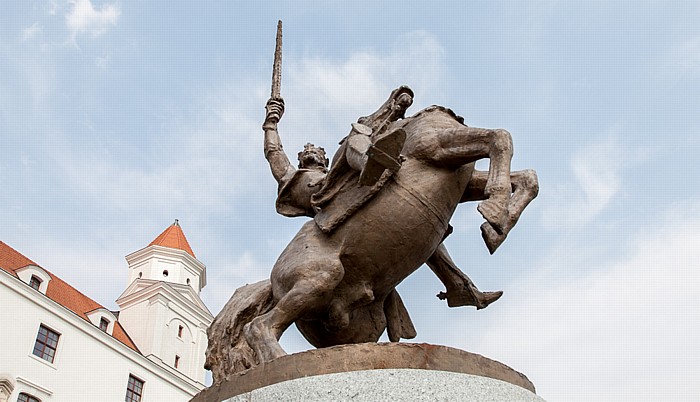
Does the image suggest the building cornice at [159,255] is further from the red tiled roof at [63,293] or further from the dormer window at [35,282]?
the dormer window at [35,282]

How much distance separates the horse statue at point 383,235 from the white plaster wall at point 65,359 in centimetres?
2238

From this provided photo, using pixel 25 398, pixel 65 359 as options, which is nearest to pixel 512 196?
pixel 25 398

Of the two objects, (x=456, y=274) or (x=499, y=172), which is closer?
(x=499, y=172)

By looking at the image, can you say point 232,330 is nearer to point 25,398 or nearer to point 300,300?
point 300,300

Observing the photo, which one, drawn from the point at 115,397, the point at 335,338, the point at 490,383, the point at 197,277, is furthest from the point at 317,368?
the point at 197,277

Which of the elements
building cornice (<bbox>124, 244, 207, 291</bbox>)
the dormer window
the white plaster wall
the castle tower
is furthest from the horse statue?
building cornice (<bbox>124, 244, 207, 291</bbox>)

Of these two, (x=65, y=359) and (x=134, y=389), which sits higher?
(x=134, y=389)

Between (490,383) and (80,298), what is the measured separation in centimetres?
3106

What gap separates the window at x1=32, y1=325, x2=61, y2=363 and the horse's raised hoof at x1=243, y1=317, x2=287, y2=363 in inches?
931

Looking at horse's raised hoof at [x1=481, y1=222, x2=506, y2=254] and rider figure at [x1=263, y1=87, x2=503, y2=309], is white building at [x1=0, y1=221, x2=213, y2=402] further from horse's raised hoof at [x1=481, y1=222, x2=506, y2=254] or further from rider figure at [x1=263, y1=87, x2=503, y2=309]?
horse's raised hoof at [x1=481, y1=222, x2=506, y2=254]

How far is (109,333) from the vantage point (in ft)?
97.1

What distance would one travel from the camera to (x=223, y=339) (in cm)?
471

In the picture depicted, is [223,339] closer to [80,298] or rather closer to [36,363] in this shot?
[36,363]

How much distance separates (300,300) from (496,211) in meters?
1.37
